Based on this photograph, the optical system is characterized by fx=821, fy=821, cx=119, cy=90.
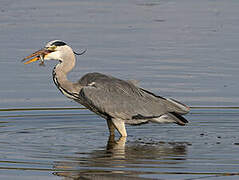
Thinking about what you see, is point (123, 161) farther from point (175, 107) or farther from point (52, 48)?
point (52, 48)

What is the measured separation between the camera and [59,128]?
12.3 metres

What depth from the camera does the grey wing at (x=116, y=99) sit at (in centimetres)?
1175

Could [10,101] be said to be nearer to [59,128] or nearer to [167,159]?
[59,128]

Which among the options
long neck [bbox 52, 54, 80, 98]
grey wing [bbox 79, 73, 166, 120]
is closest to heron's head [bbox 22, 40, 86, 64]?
long neck [bbox 52, 54, 80, 98]

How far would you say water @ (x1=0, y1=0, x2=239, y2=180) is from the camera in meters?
10.0

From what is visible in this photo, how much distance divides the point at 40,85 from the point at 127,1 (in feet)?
26.0

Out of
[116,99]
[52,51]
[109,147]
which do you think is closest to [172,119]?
[116,99]

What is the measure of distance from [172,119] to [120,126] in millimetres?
756

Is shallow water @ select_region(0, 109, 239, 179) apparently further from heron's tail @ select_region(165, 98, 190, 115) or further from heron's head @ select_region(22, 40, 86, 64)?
→ heron's head @ select_region(22, 40, 86, 64)

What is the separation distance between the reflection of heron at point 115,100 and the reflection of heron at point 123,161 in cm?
38

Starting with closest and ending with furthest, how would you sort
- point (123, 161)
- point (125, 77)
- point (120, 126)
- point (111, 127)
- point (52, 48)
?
1. point (123, 161)
2. point (120, 126)
3. point (52, 48)
4. point (111, 127)
5. point (125, 77)

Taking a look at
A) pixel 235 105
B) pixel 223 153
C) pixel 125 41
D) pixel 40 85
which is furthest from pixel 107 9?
pixel 223 153

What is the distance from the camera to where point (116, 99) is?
11.9 metres

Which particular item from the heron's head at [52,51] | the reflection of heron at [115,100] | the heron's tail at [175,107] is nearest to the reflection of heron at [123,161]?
the reflection of heron at [115,100]
